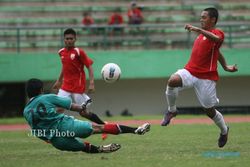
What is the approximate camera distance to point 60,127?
394 inches

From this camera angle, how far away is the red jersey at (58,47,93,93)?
1378 cm

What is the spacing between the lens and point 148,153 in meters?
10.9

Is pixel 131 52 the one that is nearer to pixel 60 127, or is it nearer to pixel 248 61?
pixel 248 61

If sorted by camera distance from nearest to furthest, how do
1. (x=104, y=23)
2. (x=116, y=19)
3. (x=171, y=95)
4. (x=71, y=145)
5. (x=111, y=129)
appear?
(x=71, y=145), (x=111, y=129), (x=171, y=95), (x=116, y=19), (x=104, y=23)

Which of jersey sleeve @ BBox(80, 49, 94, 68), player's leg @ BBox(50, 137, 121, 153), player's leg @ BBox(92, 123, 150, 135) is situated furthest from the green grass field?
jersey sleeve @ BBox(80, 49, 94, 68)

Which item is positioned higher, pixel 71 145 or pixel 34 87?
pixel 34 87

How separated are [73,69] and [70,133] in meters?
4.03

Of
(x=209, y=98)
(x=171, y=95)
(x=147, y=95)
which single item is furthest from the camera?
(x=147, y=95)

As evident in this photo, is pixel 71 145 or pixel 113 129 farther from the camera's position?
pixel 113 129

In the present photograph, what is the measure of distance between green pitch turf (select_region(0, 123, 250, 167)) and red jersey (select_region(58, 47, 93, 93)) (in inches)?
47.2

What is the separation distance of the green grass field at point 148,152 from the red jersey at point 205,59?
4.31 ft

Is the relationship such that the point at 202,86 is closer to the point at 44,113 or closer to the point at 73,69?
the point at 44,113

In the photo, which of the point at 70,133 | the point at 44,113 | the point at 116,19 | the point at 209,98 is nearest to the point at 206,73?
the point at 209,98

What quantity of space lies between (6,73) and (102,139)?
36.2ft
